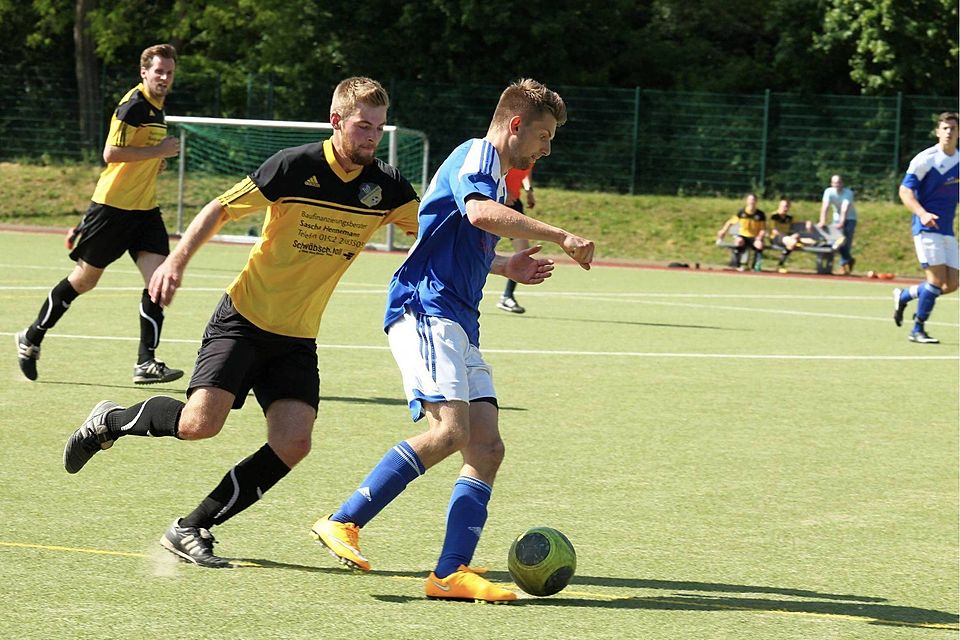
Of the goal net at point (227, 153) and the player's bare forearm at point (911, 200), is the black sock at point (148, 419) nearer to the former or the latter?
the player's bare forearm at point (911, 200)

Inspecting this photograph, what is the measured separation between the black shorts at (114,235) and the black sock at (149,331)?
1.40ft

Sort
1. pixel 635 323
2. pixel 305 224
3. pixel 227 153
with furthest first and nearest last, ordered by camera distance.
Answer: pixel 227 153 → pixel 635 323 → pixel 305 224

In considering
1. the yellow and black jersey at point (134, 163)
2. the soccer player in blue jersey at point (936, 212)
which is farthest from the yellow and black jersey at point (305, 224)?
the soccer player in blue jersey at point (936, 212)

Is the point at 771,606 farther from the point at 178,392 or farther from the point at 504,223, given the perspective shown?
the point at 178,392

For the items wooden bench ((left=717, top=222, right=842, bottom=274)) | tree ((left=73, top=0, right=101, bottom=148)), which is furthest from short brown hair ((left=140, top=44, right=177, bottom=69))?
tree ((left=73, top=0, right=101, bottom=148))

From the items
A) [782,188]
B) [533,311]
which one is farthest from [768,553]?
[782,188]

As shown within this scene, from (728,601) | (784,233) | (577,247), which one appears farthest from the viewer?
(784,233)

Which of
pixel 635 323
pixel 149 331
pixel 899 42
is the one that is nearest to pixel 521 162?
pixel 149 331

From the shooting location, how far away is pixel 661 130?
3281 centimetres

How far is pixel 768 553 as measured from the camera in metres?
6.20

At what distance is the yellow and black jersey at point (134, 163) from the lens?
33.8ft

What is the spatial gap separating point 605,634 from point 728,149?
93.0ft

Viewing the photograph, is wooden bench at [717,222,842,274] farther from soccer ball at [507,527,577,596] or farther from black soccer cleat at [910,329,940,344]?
soccer ball at [507,527,577,596]

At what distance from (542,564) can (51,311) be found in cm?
593
